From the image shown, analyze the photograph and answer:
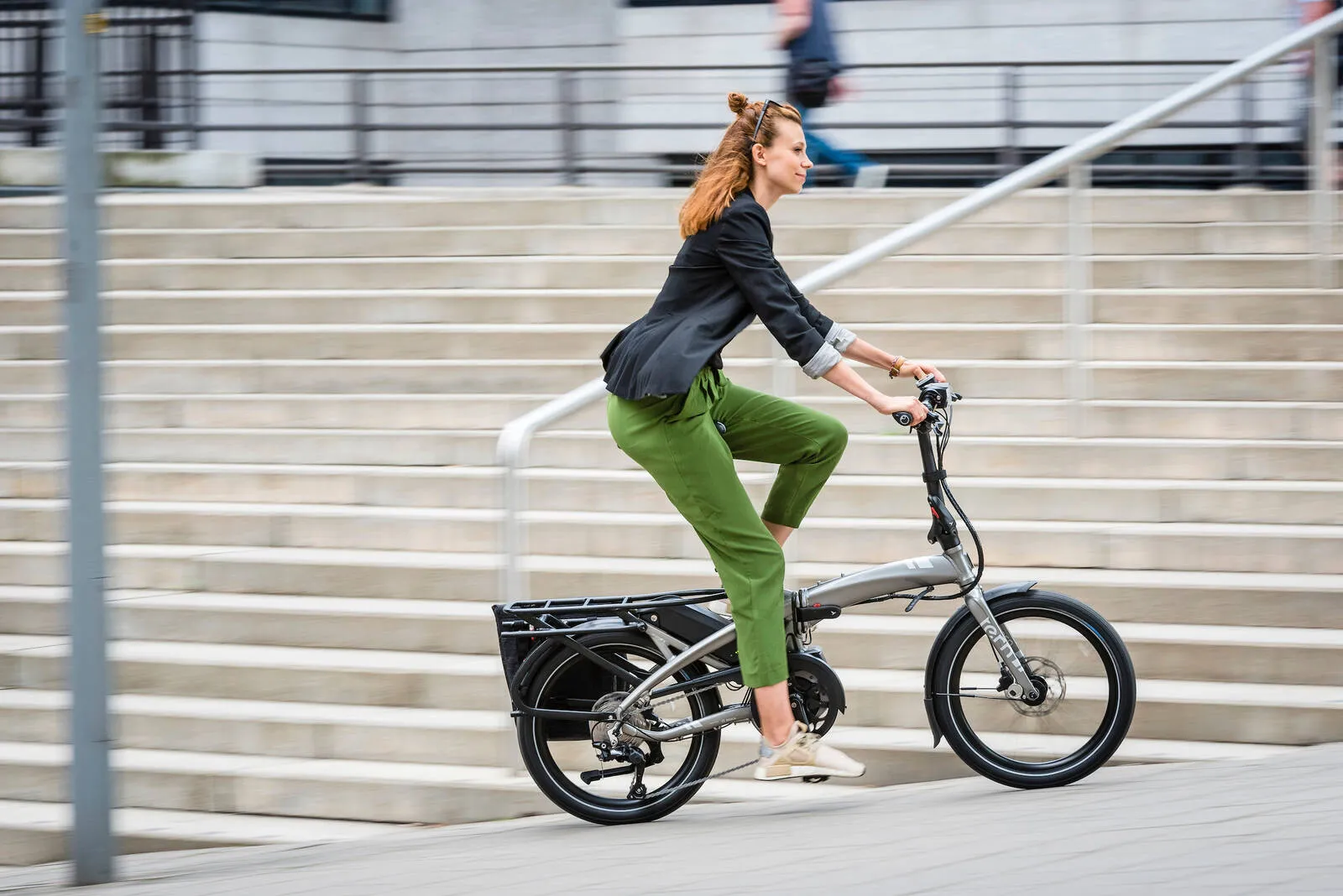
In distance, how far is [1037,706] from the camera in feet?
15.0

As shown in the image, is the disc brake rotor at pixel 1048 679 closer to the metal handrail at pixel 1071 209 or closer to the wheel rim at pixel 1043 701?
the wheel rim at pixel 1043 701

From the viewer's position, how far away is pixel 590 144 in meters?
14.0

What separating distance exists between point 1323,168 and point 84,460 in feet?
19.2

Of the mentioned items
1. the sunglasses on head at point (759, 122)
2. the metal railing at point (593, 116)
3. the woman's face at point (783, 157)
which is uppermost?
the metal railing at point (593, 116)

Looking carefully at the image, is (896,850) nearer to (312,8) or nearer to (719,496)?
(719,496)


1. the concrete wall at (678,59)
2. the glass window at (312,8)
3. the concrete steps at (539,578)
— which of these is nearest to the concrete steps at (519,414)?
the concrete steps at (539,578)

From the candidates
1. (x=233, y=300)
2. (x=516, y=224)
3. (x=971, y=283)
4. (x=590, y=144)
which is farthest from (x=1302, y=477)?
A: (x=590, y=144)

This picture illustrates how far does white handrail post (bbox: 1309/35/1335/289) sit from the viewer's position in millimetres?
7340

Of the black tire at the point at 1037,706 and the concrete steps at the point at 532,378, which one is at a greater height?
the concrete steps at the point at 532,378

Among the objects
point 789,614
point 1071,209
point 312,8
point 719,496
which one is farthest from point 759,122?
point 312,8

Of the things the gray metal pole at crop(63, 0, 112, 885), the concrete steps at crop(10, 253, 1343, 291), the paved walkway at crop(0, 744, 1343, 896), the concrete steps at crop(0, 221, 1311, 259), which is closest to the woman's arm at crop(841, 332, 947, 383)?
the paved walkway at crop(0, 744, 1343, 896)

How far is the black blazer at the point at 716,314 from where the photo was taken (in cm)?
433

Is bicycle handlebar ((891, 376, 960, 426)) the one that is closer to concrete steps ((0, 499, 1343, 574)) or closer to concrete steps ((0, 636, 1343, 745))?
concrete steps ((0, 636, 1343, 745))

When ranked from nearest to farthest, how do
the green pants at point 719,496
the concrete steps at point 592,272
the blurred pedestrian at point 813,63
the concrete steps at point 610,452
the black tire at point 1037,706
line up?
1. the green pants at point 719,496
2. the black tire at point 1037,706
3. the concrete steps at point 610,452
4. the concrete steps at point 592,272
5. the blurred pedestrian at point 813,63
